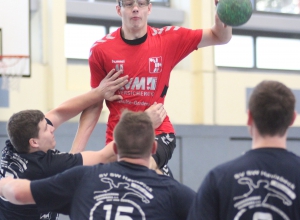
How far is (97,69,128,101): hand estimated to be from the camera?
403 centimetres

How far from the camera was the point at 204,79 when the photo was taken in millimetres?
10359

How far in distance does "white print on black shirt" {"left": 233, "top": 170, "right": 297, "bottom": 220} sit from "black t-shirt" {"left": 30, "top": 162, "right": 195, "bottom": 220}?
0.37m

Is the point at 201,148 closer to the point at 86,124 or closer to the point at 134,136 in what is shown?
the point at 86,124

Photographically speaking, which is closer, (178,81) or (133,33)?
(133,33)

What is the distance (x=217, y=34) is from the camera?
4156 mm

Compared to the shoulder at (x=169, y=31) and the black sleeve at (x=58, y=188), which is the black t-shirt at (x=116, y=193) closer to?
the black sleeve at (x=58, y=188)

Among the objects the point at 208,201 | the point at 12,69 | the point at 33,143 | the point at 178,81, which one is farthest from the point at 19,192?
the point at 178,81

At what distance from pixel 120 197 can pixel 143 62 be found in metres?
1.56

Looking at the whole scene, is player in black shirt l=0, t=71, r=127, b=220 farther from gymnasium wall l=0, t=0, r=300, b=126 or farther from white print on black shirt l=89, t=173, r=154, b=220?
gymnasium wall l=0, t=0, r=300, b=126

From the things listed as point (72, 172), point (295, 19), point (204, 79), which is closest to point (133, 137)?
point (72, 172)

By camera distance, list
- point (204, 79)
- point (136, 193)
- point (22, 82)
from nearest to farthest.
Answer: point (136, 193) < point (22, 82) < point (204, 79)

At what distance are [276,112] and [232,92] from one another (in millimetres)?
8298

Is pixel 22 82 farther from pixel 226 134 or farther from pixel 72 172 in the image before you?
pixel 72 172

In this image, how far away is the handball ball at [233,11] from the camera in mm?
3771
